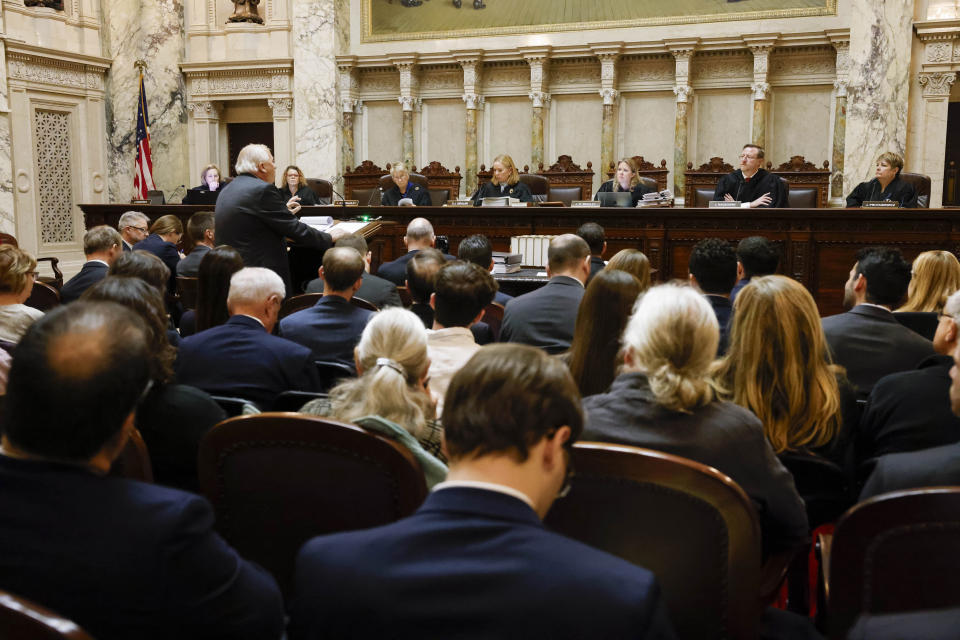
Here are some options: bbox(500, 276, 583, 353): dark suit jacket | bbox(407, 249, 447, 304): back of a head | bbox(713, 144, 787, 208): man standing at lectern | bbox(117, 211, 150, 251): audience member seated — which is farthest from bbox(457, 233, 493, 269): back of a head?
bbox(713, 144, 787, 208): man standing at lectern

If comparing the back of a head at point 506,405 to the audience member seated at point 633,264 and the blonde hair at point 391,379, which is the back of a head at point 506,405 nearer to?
the blonde hair at point 391,379

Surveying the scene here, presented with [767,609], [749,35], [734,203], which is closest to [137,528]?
[767,609]

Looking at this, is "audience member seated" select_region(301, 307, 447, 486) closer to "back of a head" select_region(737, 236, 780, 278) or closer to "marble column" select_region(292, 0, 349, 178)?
"back of a head" select_region(737, 236, 780, 278)

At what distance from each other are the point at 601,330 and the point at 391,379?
0.99 m

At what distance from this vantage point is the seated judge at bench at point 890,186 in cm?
768

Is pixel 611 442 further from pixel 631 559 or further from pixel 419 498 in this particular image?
pixel 419 498

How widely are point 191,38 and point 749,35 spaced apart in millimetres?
8204

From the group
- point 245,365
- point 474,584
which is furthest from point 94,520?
point 245,365

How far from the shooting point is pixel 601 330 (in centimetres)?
269

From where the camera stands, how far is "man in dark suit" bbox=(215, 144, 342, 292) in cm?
532

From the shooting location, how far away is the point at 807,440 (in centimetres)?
225

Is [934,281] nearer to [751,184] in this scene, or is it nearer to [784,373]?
[784,373]

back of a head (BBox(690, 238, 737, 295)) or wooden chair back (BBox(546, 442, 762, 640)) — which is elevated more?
back of a head (BBox(690, 238, 737, 295))

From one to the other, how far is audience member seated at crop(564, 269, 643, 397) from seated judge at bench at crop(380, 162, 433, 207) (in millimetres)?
6782
